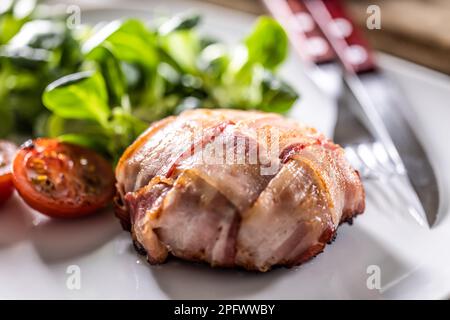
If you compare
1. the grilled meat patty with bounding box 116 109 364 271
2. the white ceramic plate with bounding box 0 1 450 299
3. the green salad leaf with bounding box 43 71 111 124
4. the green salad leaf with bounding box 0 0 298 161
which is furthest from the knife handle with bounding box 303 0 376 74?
the green salad leaf with bounding box 43 71 111 124

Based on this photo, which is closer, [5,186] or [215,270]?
[215,270]

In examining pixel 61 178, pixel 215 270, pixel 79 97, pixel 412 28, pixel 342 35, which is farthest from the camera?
pixel 412 28

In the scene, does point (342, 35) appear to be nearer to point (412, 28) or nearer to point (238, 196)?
point (412, 28)

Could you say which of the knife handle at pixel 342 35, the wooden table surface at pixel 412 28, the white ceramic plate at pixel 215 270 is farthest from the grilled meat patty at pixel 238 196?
the wooden table surface at pixel 412 28

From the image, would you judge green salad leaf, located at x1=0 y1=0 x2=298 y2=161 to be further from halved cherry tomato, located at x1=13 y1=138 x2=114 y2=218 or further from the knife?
the knife

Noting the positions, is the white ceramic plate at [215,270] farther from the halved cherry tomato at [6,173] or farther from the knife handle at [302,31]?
the knife handle at [302,31]

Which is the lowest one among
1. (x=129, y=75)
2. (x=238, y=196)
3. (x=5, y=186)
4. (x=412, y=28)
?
(x=412, y=28)

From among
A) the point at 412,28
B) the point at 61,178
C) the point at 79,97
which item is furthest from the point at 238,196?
the point at 412,28
